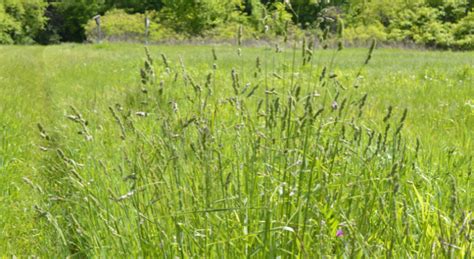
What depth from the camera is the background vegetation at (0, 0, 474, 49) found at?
2805 centimetres

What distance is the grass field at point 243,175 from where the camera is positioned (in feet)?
4.79

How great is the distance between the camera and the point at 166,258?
1422 mm

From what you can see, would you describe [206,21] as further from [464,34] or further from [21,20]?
[21,20]

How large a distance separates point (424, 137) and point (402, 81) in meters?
4.52

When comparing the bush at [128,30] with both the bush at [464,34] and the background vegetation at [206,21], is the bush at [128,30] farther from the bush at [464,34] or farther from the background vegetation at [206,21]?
the bush at [464,34]

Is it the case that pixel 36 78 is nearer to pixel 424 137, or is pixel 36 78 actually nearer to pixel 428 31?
pixel 424 137

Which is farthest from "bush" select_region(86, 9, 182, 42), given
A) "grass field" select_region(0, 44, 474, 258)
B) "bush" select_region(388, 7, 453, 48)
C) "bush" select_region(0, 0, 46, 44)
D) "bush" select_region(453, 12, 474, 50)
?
"grass field" select_region(0, 44, 474, 258)

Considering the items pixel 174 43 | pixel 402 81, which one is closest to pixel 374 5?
pixel 174 43

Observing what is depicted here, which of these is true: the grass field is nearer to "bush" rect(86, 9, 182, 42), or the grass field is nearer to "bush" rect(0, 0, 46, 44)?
"bush" rect(86, 9, 182, 42)

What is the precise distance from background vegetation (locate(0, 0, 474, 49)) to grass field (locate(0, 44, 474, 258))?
15.2m

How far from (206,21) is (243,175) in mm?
35963

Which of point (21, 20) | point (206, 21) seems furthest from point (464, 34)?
point (21, 20)

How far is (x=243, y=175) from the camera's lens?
2.07 meters

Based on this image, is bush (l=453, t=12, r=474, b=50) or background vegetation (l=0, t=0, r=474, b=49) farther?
background vegetation (l=0, t=0, r=474, b=49)
